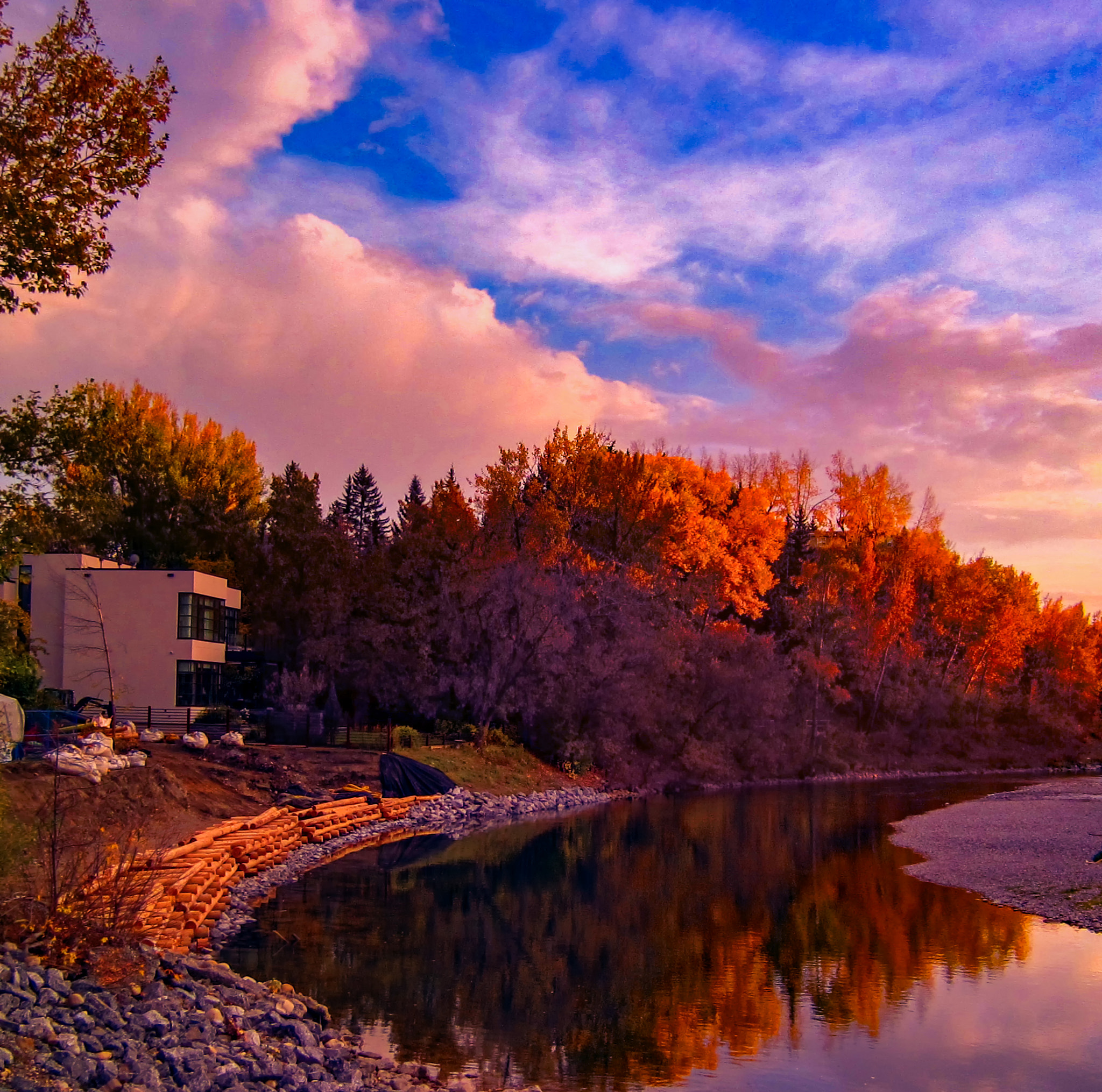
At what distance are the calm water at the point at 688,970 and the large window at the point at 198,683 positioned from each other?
732 inches

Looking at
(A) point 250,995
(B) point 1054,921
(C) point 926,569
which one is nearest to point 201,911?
(A) point 250,995

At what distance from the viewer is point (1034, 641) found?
81938 millimetres

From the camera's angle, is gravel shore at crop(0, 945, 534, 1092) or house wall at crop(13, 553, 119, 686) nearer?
gravel shore at crop(0, 945, 534, 1092)

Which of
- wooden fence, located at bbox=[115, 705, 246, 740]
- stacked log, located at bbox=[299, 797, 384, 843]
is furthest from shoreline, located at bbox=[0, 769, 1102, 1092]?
wooden fence, located at bbox=[115, 705, 246, 740]

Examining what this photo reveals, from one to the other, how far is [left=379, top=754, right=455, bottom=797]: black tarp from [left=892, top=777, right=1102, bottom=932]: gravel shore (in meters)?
16.0

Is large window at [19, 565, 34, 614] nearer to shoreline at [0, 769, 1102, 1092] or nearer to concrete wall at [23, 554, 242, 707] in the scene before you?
concrete wall at [23, 554, 242, 707]

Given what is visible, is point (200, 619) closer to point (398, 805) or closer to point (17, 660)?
point (17, 660)

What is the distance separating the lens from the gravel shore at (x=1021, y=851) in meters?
23.7

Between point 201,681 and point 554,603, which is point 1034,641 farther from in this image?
point 201,681

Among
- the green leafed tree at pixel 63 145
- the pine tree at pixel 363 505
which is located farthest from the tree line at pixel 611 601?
the green leafed tree at pixel 63 145

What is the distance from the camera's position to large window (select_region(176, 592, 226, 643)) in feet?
149

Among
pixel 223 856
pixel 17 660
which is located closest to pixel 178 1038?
pixel 223 856

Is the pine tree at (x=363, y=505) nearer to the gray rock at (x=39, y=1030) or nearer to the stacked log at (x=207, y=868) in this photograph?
the stacked log at (x=207, y=868)

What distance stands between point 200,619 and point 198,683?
2833 mm
